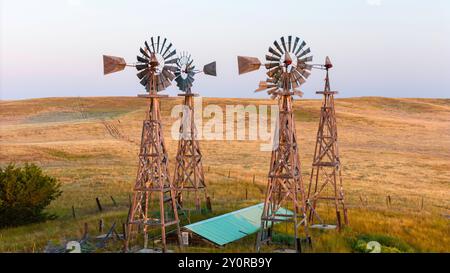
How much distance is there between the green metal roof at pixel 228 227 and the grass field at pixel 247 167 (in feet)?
1.44

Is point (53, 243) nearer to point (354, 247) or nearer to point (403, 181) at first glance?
point (354, 247)

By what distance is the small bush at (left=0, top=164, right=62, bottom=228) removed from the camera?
25.4m

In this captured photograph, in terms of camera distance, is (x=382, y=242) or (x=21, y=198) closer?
(x=382, y=242)

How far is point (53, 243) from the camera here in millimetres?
20406

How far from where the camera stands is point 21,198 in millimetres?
25500

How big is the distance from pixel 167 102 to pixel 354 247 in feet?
283

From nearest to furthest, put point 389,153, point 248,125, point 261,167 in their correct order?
point 261,167, point 389,153, point 248,125

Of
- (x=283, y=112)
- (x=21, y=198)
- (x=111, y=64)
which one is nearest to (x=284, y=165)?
(x=283, y=112)

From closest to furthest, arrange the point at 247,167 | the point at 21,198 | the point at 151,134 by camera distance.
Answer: the point at 151,134
the point at 21,198
the point at 247,167

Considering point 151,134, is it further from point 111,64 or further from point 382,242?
point 382,242

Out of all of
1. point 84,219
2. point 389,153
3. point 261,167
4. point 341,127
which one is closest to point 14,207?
point 84,219

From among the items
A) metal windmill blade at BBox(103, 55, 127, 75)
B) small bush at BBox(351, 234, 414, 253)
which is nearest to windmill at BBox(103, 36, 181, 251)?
metal windmill blade at BBox(103, 55, 127, 75)

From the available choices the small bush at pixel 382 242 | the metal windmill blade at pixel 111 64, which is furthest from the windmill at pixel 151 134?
the small bush at pixel 382 242

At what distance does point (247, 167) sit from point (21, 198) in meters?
27.4
